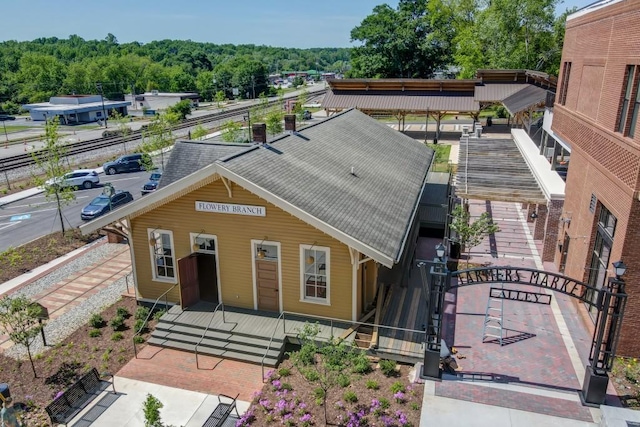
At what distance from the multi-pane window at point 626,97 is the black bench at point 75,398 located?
15.5 metres

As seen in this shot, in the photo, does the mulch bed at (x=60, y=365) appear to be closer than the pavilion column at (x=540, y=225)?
Yes

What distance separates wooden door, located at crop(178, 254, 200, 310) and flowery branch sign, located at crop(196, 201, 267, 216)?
170cm

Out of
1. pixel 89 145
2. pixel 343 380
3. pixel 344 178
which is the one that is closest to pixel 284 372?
pixel 343 380

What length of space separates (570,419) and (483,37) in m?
53.2

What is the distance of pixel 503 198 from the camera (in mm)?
20938

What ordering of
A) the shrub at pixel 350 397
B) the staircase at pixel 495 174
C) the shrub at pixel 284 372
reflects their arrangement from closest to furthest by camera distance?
1. the shrub at pixel 350 397
2. the shrub at pixel 284 372
3. the staircase at pixel 495 174

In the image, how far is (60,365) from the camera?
13.8 m

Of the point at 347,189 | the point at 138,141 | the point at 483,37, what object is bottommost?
the point at 138,141

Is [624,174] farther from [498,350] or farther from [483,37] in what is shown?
[483,37]

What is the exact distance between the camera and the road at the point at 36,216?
25812 millimetres

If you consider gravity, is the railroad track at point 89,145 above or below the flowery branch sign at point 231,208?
below

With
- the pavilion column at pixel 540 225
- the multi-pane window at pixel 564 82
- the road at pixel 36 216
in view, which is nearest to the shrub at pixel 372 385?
the pavilion column at pixel 540 225

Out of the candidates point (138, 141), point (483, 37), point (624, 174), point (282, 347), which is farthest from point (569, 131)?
point (138, 141)

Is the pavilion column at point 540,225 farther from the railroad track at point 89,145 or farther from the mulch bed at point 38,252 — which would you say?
the railroad track at point 89,145
